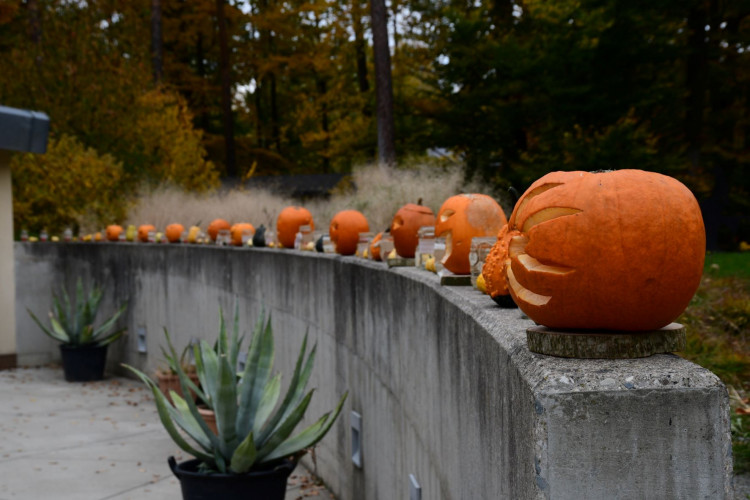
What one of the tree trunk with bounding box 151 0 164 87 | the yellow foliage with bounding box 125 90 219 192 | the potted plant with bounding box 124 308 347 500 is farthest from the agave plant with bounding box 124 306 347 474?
the tree trunk with bounding box 151 0 164 87

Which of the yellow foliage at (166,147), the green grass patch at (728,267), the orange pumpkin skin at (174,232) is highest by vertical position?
the yellow foliage at (166,147)

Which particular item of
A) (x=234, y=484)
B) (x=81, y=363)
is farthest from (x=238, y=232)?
(x=234, y=484)

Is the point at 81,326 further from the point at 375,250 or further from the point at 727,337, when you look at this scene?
the point at 727,337

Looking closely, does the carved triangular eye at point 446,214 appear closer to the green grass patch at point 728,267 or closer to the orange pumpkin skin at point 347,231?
the orange pumpkin skin at point 347,231

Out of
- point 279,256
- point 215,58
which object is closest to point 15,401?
point 279,256

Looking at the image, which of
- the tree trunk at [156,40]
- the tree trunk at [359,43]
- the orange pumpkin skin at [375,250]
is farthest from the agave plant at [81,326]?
the tree trunk at [156,40]

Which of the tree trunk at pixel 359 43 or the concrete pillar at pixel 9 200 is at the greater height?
the tree trunk at pixel 359 43

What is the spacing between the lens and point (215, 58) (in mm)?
36938

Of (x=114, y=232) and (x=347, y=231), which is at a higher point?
(x=114, y=232)

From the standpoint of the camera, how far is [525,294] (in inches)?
88.9

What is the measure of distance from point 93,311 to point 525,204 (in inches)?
432

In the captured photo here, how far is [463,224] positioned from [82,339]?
9.19 metres

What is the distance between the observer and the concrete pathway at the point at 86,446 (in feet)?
23.2

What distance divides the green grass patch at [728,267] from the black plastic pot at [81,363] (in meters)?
7.94
